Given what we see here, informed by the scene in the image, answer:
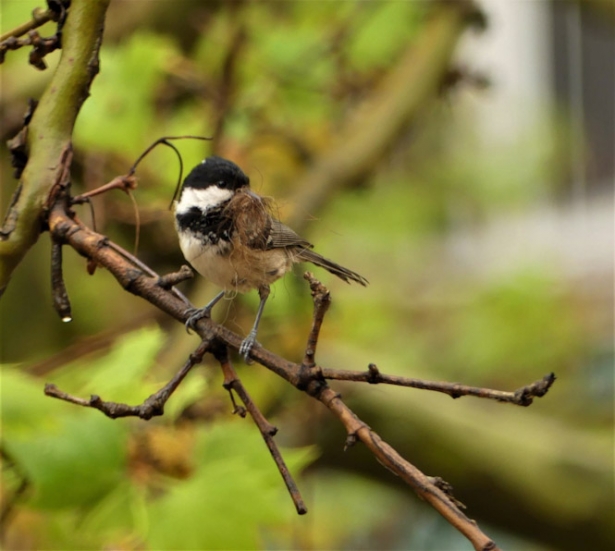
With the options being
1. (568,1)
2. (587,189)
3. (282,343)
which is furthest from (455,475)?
(587,189)

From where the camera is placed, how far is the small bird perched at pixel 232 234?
1.10 meters

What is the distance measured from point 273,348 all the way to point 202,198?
1.24 meters

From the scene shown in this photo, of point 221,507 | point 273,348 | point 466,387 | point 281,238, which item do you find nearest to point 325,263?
point 281,238

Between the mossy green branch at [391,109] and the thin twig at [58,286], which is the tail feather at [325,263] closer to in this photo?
the thin twig at [58,286]

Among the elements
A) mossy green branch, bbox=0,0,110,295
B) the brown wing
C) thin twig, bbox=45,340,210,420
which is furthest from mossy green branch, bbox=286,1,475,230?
thin twig, bbox=45,340,210,420

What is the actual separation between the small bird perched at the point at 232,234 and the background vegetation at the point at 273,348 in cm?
7

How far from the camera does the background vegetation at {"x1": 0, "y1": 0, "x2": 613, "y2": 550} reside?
1257 millimetres

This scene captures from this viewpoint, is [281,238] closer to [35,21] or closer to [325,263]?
[325,263]

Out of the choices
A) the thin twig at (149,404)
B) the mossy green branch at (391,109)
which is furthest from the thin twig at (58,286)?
the mossy green branch at (391,109)

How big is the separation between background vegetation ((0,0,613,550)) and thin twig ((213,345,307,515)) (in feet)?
0.79

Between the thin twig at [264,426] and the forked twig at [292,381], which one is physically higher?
the forked twig at [292,381]

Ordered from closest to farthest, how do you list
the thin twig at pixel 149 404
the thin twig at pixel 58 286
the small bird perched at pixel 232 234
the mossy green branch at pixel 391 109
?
the thin twig at pixel 149 404 → the thin twig at pixel 58 286 → the small bird perched at pixel 232 234 → the mossy green branch at pixel 391 109

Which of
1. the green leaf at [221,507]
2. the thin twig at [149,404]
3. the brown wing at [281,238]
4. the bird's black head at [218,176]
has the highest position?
the bird's black head at [218,176]

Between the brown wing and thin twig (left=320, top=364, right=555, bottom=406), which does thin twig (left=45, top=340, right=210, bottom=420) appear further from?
the brown wing
